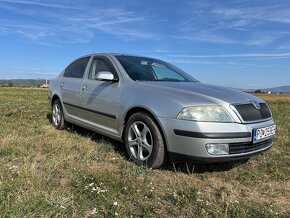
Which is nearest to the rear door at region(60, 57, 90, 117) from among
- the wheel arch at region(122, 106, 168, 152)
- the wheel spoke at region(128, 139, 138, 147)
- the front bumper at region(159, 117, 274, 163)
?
the wheel arch at region(122, 106, 168, 152)

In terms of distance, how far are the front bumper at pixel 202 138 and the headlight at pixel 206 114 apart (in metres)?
0.06

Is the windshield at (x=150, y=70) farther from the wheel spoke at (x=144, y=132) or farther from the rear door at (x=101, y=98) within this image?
the wheel spoke at (x=144, y=132)

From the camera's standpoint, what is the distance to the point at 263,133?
4.50 meters

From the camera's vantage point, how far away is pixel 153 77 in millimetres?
5492

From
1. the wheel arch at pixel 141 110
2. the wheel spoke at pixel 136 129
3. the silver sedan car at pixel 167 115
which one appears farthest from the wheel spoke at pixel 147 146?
the wheel arch at pixel 141 110

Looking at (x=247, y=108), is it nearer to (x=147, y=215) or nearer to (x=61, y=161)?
(x=147, y=215)

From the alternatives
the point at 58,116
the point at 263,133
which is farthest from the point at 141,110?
the point at 58,116

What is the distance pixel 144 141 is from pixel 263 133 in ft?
4.92

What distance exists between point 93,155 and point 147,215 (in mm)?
2234

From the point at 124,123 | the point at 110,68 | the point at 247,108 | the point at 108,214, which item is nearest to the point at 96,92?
the point at 110,68

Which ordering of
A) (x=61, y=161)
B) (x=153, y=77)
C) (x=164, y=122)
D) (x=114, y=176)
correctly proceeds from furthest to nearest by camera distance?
(x=153, y=77) → (x=61, y=161) → (x=164, y=122) → (x=114, y=176)

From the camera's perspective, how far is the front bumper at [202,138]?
4.11 m

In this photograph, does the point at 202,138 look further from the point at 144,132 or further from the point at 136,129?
the point at 136,129

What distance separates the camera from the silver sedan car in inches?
164
